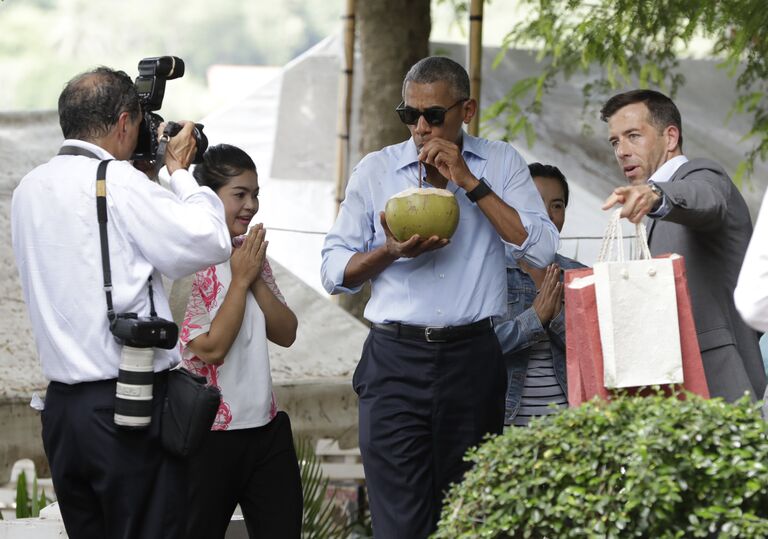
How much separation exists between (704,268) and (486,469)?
1.34 m

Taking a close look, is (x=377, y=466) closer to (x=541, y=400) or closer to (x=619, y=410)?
A: (x=541, y=400)

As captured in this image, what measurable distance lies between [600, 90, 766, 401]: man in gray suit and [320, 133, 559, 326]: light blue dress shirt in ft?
1.48

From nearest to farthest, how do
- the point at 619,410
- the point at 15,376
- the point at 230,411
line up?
1. the point at 619,410
2. the point at 230,411
3. the point at 15,376

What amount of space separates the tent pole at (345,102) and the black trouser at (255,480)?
10.1ft

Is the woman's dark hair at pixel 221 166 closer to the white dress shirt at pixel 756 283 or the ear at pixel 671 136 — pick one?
the ear at pixel 671 136

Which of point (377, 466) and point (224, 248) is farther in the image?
point (377, 466)

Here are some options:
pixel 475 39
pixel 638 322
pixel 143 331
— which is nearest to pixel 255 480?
pixel 143 331

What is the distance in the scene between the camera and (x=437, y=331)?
4.26 m

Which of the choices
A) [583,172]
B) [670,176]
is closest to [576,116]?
[583,172]

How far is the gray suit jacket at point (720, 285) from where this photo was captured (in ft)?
12.6

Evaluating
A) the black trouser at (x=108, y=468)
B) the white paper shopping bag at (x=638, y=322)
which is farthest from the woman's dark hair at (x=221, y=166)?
the white paper shopping bag at (x=638, y=322)

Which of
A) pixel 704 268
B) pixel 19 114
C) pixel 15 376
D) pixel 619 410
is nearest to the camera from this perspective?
pixel 619 410

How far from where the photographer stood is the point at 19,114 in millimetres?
6117

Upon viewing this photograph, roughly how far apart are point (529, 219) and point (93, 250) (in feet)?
5.04
